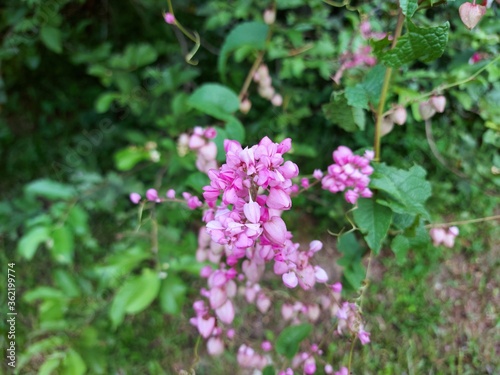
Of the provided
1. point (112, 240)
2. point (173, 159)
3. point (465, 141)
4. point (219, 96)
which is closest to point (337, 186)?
point (219, 96)

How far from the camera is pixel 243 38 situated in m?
1.23

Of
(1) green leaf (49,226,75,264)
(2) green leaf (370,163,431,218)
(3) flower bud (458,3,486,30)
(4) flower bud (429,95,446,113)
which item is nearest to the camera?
(3) flower bud (458,3,486,30)

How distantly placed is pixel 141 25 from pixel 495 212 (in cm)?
174

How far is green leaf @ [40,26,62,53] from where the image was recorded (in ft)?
5.57

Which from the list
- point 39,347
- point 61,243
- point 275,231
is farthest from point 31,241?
point 275,231

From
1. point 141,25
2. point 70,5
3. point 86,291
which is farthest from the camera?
point 141,25

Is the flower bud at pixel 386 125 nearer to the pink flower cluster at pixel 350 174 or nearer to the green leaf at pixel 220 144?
the pink flower cluster at pixel 350 174

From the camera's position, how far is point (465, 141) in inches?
64.4

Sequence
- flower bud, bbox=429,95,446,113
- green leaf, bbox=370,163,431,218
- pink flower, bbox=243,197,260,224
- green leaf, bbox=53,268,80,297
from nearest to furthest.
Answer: pink flower, bbox=243,197,260,224, green leaf, bbox=370,163,431,218, flower bud, bbox=429,95,446,113, green leaf, bbox=53,268,80,297

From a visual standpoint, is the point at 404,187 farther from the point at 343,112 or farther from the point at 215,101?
the point at 215,101

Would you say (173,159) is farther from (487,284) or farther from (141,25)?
(487,284)

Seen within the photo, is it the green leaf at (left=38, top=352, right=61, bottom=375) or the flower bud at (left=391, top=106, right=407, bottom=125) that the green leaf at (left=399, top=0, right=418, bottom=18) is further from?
the green leaf at (left=38, top=352, right=61, bottom=375)

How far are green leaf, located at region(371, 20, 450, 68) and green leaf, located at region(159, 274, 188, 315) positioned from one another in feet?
3.24

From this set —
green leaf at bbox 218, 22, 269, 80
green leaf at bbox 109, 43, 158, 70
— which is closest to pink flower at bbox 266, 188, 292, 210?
green leaf at bbox 218, 22, 269, 80
